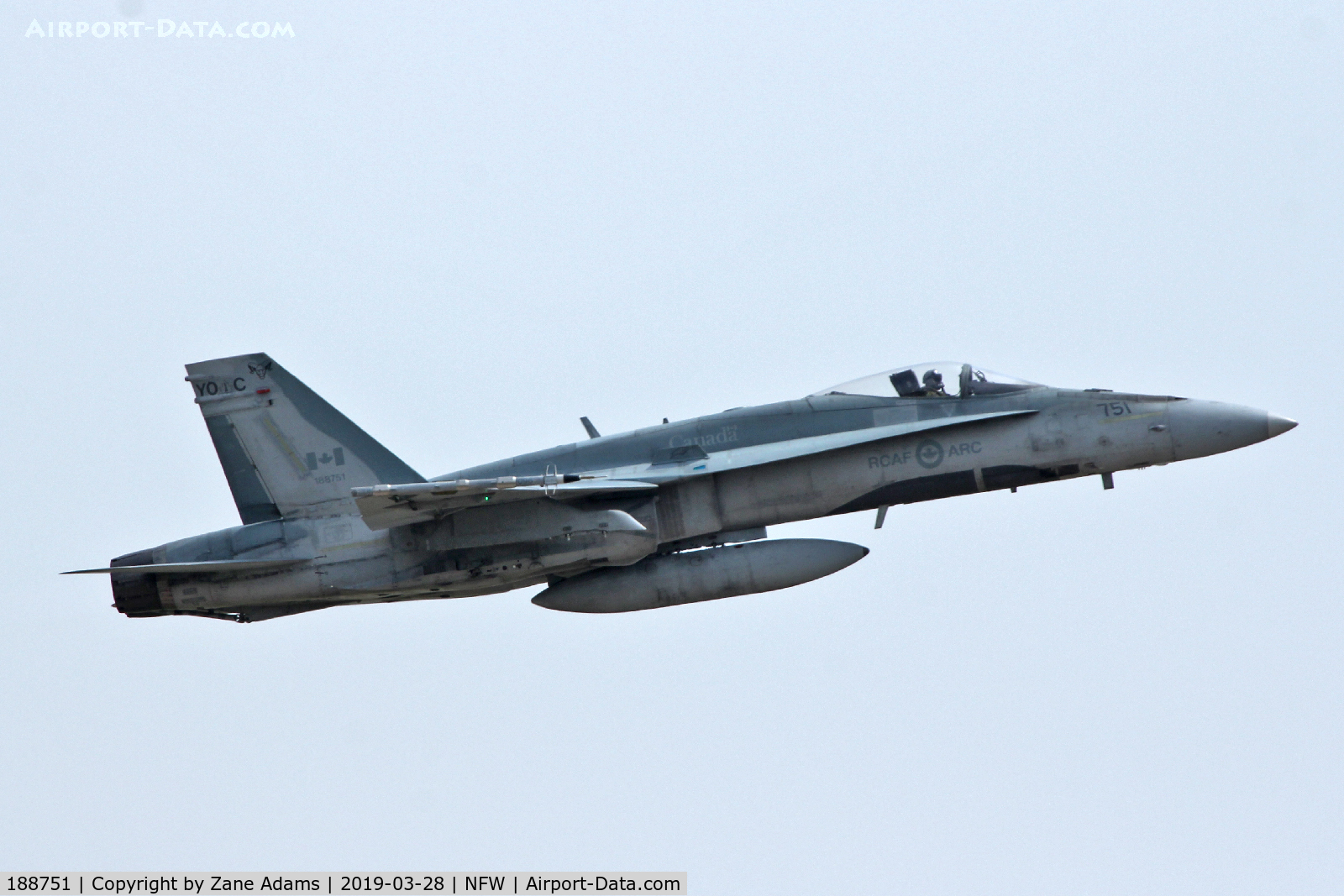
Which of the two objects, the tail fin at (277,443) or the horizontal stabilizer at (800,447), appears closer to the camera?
the horizontal stabilizer at (800,447)

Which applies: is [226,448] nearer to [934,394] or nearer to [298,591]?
[298,591]

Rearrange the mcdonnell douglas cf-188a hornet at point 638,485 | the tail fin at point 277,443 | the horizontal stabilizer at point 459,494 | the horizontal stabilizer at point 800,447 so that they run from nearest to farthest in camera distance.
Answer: the horizontal stabilizer at point 459,494 → the mcdonnell douglas cf-188a hornet at point 638,485 → the horizontal stabilizer at point 800,447 → the tail fin at point 277,443

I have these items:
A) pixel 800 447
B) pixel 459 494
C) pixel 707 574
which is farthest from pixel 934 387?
pixel 459 494

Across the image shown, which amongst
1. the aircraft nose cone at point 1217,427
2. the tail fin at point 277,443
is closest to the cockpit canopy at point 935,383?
the aircraft nose cone at point 1217,427

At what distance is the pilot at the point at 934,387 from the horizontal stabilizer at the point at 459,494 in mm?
3220

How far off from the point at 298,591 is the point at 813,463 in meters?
5.85

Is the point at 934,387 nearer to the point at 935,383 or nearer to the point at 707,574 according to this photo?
the point at 935,383

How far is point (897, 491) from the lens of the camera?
1709 centimetres

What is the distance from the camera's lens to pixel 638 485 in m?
16.7

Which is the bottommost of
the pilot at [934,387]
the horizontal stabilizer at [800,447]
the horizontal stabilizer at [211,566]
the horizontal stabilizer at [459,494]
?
the horizontal stabilizer at [211,566]

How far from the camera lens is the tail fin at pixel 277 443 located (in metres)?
17.6

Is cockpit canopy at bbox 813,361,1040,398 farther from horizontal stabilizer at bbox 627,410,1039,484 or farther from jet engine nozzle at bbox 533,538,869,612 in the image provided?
jet engine nozzle at bbox 533,538,869,612

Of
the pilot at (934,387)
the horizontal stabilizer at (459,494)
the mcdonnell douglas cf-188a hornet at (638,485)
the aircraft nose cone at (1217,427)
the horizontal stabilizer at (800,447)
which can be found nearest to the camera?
the horizontal stabilizer at (459,494)

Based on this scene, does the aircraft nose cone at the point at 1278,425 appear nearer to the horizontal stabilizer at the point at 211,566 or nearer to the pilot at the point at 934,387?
the pilot at the point at 934,387
